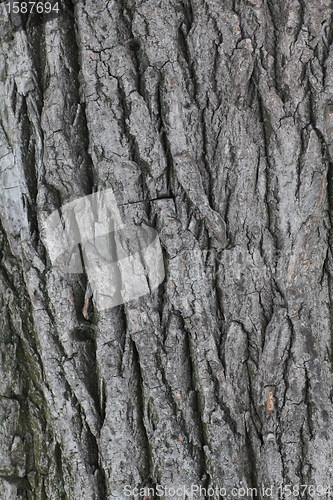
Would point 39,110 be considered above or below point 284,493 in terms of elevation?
above

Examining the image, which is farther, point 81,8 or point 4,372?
point 4,372

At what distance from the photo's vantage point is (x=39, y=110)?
1.54 metres

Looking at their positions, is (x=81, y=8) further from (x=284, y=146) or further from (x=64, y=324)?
(x=64, y=324)

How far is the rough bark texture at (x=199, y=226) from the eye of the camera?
58.2 inches

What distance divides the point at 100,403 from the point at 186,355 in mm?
324

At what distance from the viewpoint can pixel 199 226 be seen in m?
1.49

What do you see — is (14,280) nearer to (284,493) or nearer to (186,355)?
(186,355)

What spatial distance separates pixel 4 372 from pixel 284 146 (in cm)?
122

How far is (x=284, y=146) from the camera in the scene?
1499mm

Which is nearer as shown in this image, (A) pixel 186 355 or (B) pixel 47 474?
(A) pixel 186 355

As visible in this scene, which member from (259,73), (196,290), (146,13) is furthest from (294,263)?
(146,13)

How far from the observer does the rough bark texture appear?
1.48m

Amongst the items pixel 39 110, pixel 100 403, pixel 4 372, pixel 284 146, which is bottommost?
pixel 100 403

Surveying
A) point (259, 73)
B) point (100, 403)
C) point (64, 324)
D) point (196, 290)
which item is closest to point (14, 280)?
point (64, 324)
